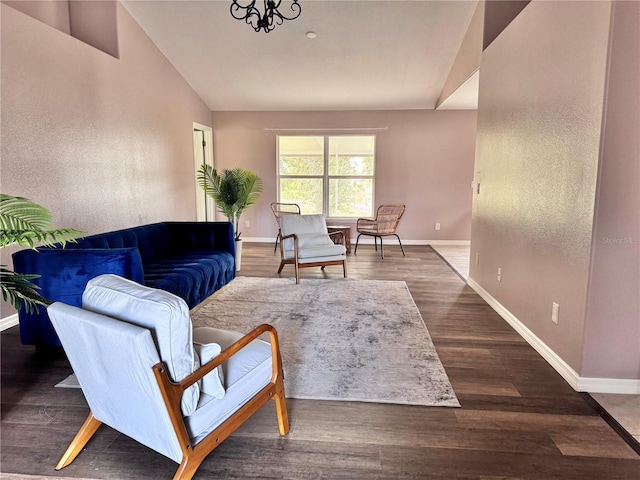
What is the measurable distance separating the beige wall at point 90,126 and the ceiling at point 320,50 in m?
0.43

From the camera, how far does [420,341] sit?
275 centimetres

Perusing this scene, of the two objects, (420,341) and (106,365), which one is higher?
(106,365)

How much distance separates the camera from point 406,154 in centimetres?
675

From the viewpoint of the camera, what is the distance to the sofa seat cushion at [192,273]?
112 inches

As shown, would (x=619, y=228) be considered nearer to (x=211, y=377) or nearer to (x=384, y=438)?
(x=384, y=438)


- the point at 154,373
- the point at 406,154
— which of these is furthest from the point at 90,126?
the point at 406,154

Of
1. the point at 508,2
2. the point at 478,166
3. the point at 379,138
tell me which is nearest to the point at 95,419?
the point at 478,166

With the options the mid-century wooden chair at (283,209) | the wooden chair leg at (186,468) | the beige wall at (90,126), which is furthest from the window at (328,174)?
the wooden chair leg at (186,468)

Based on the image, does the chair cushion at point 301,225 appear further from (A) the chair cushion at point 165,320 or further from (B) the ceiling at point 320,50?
(A) the chair cushion at point 165,320

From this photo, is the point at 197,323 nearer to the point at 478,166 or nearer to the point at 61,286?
the point at 61,286

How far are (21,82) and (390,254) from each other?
15.7 feet

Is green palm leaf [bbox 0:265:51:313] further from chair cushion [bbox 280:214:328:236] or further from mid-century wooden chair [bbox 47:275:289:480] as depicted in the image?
chair cushion [bbox 280:214:328:236]

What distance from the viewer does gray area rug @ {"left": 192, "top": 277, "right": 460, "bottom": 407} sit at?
213 cm

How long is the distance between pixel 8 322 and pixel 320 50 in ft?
14.2
